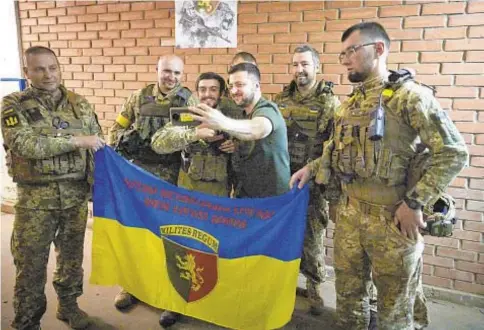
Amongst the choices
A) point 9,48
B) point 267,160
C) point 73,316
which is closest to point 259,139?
point 267,160

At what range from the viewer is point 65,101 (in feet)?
7.23

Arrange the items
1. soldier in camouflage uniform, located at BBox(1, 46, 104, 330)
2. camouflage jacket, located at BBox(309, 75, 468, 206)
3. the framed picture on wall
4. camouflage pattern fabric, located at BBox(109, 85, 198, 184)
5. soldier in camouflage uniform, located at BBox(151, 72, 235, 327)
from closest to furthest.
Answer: camouflage jacket, located at BBox(309, 75, 468, 206), soldier in camouflage uniform, located at BBox(1, 46, 104, 330), soldier in camouflage uniform, located at BBox(151, 72, 235, 327), camouflage pattern fabric, located at BBox(109, 85, 198, 184), the framed picture on wall

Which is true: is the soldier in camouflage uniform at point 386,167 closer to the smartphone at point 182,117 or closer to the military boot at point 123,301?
Result: the smartphone at point 182,117

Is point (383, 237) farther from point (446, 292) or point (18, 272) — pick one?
point (18, 272)

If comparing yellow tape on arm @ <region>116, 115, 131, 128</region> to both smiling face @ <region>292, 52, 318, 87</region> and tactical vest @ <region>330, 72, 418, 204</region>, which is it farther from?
tactical vest @ <region>330, 72, 418, 204</region>

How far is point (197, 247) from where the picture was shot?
2.08 meters

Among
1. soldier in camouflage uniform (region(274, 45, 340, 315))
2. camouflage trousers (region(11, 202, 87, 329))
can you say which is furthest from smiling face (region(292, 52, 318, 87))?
camouflage trousers (region(11, 202, 87, 329))

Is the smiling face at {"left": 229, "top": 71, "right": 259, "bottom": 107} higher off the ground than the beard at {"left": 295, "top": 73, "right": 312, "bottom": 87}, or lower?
lower

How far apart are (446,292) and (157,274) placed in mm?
2029

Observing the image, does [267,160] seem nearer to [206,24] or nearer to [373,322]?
[373,322]

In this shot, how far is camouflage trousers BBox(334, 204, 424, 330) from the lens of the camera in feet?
5.68

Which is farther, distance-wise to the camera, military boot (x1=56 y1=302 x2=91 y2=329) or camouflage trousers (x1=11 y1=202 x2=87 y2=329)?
military boot (x1=56 y1=302 x2=91 y2=329)

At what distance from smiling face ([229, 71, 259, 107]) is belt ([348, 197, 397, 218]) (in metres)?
0.77

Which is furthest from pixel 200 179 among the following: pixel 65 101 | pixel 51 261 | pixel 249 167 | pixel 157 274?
pixel 51 261
